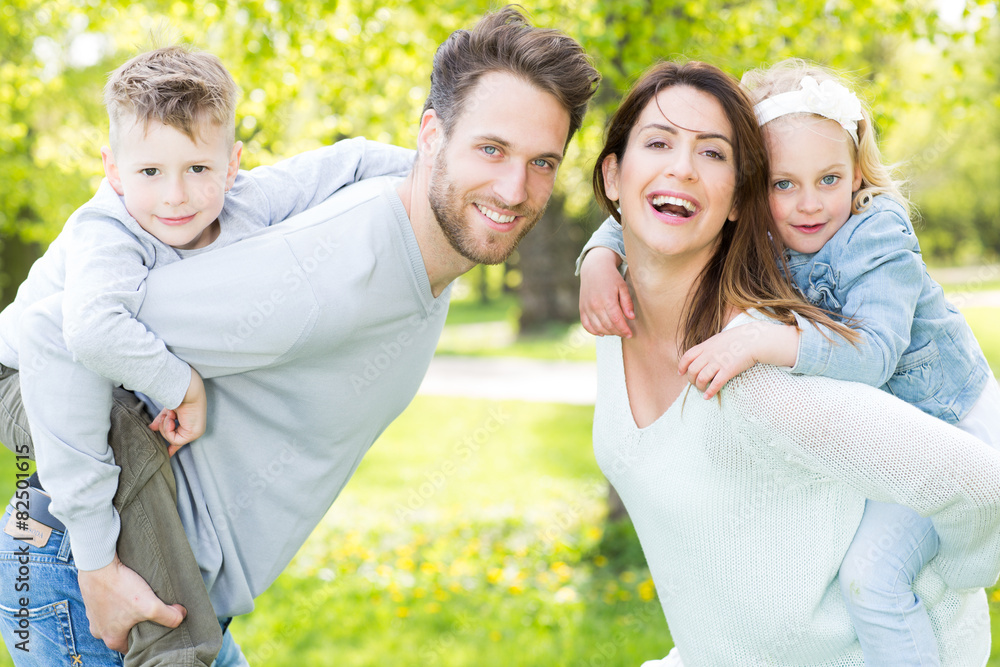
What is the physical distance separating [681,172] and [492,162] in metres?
0.52

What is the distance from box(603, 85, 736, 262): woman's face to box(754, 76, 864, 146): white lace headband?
225 mm

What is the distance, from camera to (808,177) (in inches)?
89.7

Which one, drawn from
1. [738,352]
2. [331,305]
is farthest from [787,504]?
[331,305]

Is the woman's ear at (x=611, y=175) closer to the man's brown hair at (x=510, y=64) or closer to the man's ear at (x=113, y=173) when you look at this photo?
the man's brown hair at (x=510, y=64)

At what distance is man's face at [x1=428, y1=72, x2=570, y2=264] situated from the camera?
7.38 feet

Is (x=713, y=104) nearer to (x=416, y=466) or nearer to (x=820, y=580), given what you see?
(x=820, y=580)

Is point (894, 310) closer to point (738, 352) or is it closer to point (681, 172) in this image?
point (738, 352)

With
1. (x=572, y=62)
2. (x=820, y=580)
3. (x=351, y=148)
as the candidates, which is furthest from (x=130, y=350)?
(x=820, y=580)

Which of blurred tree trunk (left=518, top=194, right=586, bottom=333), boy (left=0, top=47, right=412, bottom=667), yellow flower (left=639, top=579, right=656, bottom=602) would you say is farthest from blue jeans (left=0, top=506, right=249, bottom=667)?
blurred tree trunk (left=518, top=194, right=586, bottom=333)

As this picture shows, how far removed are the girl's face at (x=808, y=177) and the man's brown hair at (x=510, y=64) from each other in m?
0.54

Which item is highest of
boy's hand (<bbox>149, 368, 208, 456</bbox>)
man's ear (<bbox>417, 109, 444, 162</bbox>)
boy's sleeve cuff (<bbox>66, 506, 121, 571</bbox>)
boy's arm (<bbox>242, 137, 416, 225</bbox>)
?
man's ear (<bbox>417, 109, 444, 162</bbox>)

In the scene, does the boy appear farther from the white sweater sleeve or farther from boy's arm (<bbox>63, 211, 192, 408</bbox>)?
the white sweater sleeve

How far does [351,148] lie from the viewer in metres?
Answer: 2.51

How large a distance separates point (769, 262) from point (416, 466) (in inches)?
288
